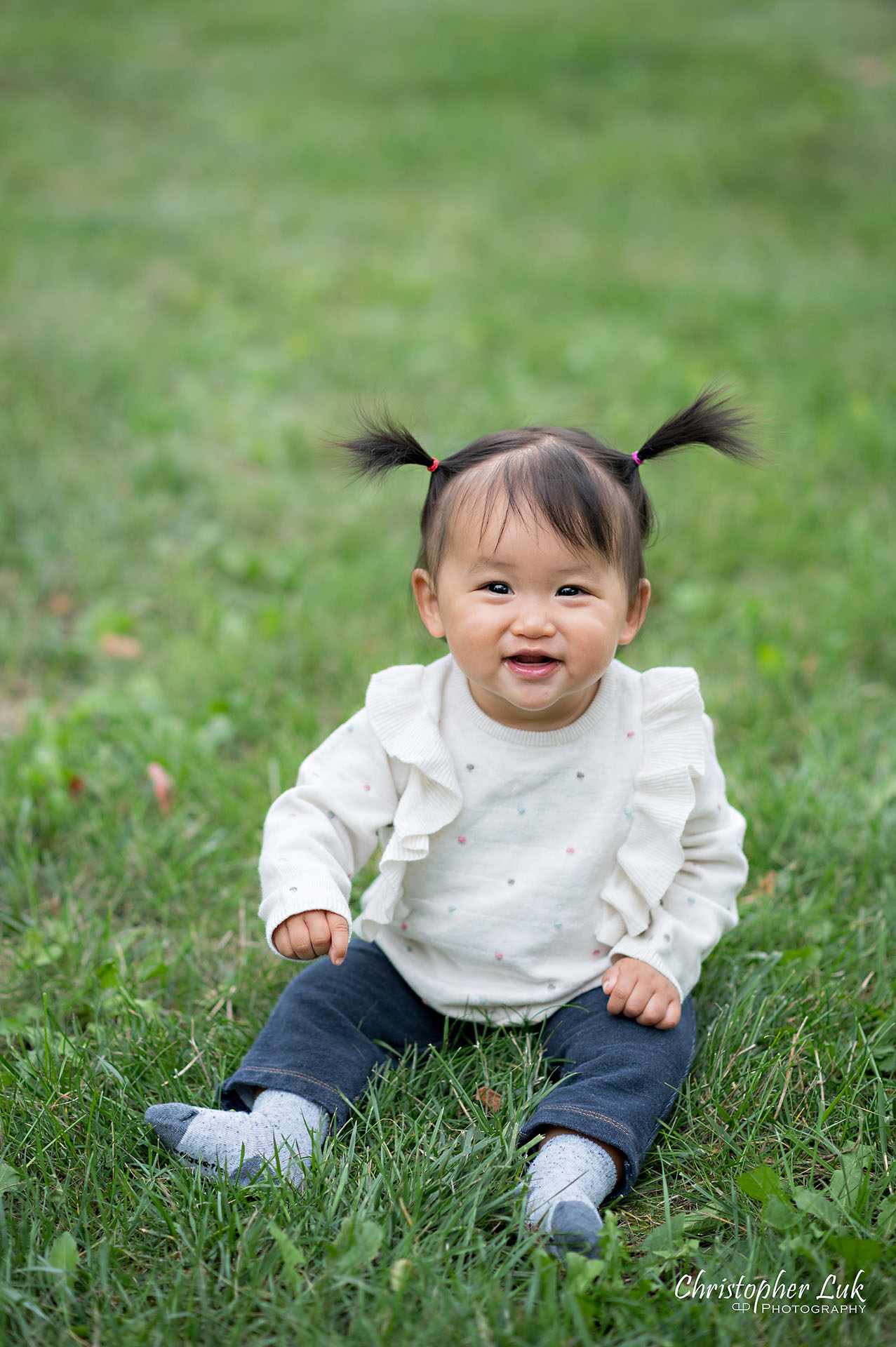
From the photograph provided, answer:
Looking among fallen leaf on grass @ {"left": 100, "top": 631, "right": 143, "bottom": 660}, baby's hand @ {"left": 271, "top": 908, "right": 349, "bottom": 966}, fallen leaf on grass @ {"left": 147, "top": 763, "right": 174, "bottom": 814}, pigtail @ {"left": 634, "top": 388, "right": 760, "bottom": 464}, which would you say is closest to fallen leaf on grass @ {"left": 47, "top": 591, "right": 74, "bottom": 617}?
fallen leaf on grass @ {"left": 100, "top": 631, "right": 143, "bottom": 660}

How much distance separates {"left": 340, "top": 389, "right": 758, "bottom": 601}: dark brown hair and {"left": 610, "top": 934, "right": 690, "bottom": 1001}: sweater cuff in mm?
560

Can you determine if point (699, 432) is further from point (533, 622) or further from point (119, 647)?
point (119, 647)

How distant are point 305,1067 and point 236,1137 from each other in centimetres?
16

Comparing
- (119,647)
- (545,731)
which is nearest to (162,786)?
(119,647)

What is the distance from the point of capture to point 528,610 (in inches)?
66.7

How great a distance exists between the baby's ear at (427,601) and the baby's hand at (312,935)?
50 cm

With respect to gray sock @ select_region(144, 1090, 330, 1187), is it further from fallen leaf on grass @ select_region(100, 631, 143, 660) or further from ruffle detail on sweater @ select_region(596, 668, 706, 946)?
fallen leaf on grass @ select_region(100, 631, 143, 660)

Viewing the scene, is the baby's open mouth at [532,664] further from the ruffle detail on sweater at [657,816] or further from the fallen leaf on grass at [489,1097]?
the fallen leaf on grass at [489,1097]

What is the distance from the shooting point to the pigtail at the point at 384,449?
71.4 inches

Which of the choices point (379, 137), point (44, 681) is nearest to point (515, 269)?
point (379, 137)

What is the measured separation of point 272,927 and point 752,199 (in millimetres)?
7575

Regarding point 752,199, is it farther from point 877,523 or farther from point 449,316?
point 877,523

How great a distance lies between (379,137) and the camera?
880 centimetres

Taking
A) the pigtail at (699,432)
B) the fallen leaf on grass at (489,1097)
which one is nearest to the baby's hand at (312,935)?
the fallen leaf on grass at (489,1097)
